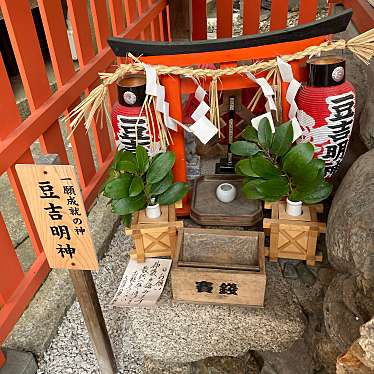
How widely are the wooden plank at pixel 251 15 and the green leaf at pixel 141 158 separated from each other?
71.4 inches

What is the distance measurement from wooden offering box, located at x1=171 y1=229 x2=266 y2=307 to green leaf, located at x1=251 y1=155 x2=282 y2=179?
0.22 m

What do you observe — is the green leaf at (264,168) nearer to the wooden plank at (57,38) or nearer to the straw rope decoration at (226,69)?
the straw rope decoration at (226,69)

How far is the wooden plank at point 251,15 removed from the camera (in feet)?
9.45

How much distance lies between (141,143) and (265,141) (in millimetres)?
503

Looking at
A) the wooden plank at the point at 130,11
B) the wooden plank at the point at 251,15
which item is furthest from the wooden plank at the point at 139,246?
the wooden plank at the point at 251,15

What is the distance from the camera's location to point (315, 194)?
1.52m

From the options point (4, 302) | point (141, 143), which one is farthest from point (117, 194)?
point (4, 302)

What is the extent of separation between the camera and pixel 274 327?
1531 millimetres

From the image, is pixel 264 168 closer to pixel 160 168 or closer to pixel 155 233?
pixel 160 168

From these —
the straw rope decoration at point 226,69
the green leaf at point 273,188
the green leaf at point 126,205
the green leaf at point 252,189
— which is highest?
the straw rope decoration at point 226,69

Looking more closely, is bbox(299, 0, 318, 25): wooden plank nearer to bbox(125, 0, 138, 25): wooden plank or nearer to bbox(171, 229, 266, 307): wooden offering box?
bbox(125, 0, 138, 25): wooden plank

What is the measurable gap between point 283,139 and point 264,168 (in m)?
0.14

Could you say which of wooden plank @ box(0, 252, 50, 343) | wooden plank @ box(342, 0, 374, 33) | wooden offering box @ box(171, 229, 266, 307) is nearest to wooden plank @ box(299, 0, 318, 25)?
wooden plank @ box(342, 0, 374, 33)

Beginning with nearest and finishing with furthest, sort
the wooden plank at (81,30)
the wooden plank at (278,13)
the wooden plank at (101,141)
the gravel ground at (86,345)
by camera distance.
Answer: the gravel ground at (86,345), the wooden plank at (81,30), the wooden plank at (101,141), the wooden plank at (278,13)
